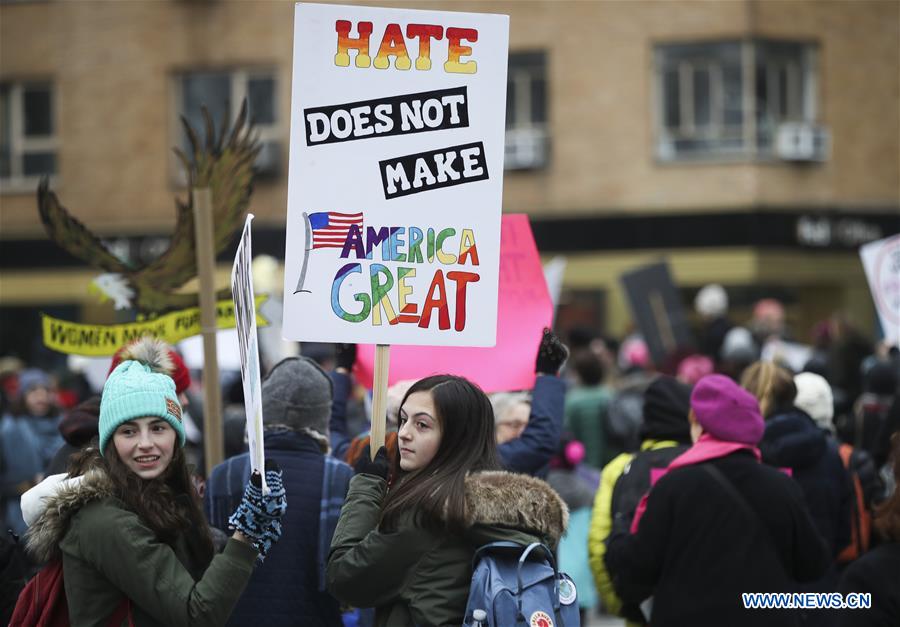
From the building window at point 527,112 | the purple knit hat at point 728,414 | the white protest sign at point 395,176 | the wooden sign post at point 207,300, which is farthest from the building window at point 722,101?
the white protest sign at point 395,176

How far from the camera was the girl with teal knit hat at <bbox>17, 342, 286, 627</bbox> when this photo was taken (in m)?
3.95

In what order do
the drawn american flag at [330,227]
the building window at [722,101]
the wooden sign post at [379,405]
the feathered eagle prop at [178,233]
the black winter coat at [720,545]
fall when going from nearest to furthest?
the wooden sign post at [379,405] < the drawn american flag at [330,227] < the black winter coat at [720,545] < the feathered eagle prop at [178,233] < the building window at [722,101]

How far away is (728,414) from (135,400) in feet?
7.41

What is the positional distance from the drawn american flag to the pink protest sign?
138 cm

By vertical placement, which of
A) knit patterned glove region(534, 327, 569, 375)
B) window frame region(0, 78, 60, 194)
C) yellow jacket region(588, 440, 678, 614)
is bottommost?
yellow jacket region(588, 440, 678, 614)

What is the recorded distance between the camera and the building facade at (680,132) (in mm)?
22500

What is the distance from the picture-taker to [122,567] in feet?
12.9

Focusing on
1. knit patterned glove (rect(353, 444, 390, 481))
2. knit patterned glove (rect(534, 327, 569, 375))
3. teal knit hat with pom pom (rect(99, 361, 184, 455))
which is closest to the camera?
teal knit hat with pom pom (rect(99, 361, 184, 455))

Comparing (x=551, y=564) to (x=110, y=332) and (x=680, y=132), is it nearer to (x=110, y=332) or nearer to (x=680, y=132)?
(x=110, y=332)

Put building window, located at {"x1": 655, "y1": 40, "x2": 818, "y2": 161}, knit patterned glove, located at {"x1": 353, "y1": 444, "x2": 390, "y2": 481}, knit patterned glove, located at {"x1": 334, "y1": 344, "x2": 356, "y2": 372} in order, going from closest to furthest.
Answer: knit patterned glove, located at {"x1": 353, "y1": 444, "x2": 390, "y2": 481} → knit patterned glove, located at {"x1": 334, "y1": 344, "x2": 356, "y2": 372} → building window, located at {"x1": 655, "y1": 40, "x2": 818, "y2": 161}

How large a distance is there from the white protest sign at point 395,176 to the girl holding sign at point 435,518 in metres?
0.51

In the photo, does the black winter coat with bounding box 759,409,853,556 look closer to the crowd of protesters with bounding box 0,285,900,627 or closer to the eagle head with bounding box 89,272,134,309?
the crowd of protesters with bounding box 0,285,900,627

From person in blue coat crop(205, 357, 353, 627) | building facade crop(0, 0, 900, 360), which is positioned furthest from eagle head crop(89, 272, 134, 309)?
building facade crop(0, 0, 900, 360)

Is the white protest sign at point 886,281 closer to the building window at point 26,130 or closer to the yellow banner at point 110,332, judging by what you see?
the yellow banner at point 110,332
